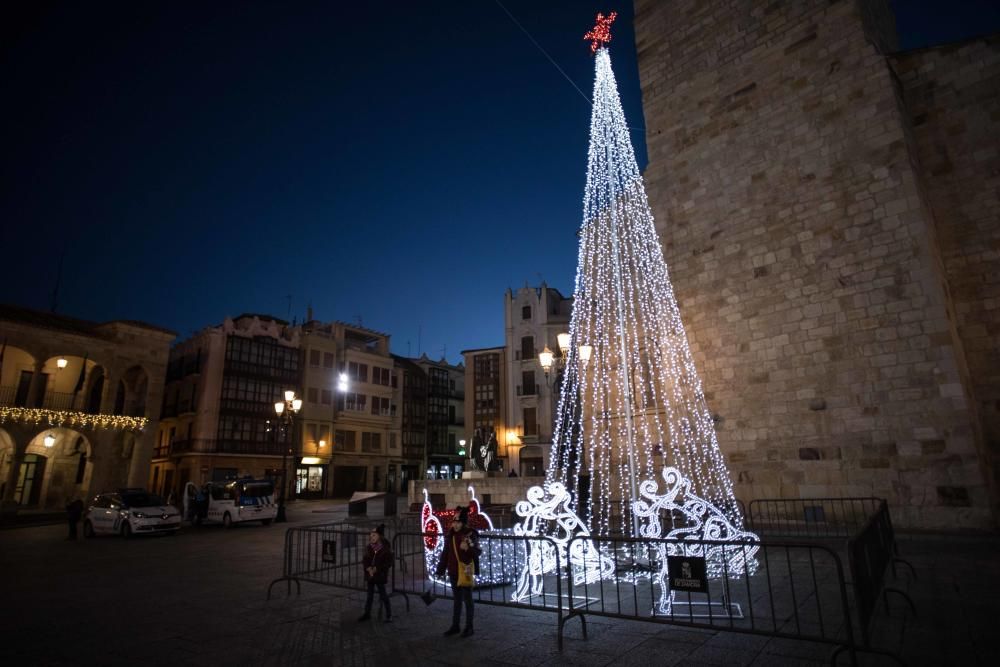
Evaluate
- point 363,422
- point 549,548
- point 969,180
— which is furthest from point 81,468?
point 969,180

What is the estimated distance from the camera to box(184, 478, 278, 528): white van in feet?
60.6

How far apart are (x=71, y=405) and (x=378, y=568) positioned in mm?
27696

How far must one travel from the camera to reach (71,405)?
25891 millimetres

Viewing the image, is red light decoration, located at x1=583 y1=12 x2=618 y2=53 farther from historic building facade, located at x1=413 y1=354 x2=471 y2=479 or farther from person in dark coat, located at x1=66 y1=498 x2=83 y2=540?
historic building facade, located at x1=413 y1=354 x2=471 y2=479

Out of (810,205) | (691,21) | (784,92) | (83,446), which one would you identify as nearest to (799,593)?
(810,205)

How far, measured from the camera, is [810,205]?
12.5m

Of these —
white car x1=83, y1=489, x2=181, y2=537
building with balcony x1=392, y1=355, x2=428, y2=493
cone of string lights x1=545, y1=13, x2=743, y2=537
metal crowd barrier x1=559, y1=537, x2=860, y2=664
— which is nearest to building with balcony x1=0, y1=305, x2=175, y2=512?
white car x1=83, y1=489, x2=181, y2=537

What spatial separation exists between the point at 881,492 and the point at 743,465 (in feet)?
9.33

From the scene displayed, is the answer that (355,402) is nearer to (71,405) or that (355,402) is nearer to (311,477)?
(311,477)

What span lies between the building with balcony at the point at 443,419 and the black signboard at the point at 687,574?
45.1 m

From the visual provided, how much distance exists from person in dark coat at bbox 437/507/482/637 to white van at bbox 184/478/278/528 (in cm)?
1532

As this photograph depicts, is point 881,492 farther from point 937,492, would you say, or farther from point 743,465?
point 743,465

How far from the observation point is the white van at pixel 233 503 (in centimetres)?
1847

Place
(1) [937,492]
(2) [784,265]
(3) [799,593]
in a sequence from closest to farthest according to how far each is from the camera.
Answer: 1. (3) [799,593]
2. (1) [937,492]
3. (2) [784,265]
